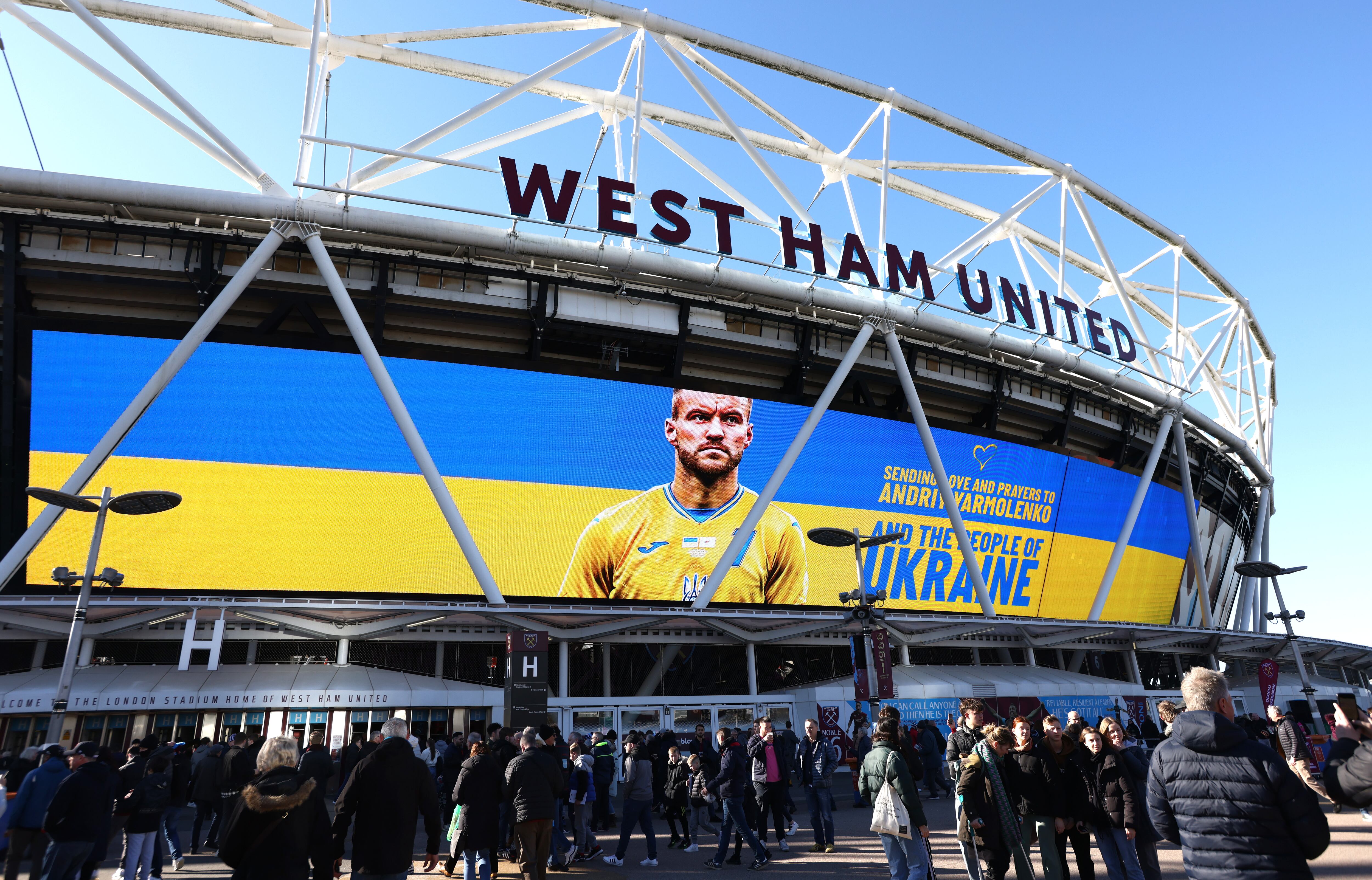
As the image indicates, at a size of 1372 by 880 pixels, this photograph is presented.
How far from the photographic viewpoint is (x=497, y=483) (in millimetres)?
22781

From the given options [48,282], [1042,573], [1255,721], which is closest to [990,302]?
[1042,573]

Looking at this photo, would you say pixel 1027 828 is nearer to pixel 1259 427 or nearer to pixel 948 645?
pixel 948 645

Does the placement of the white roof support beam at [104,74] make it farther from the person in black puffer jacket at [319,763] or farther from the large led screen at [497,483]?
the person in black puffer jacket at [319,763]

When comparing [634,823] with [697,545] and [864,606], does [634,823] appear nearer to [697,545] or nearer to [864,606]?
[864,606]

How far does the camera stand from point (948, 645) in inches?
1112

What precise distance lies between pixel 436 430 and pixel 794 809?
13.4 meters

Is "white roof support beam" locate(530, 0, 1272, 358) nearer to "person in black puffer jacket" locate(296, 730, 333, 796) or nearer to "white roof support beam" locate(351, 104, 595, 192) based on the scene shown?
"white roof support beam" locate(351, 104, 595, 192)

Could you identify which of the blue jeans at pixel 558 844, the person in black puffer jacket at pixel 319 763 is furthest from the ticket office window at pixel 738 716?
the person in black puffer jacket at pixel 319 763

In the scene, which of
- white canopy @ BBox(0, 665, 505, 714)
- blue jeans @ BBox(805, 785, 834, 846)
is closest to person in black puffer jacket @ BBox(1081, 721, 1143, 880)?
blue jeans @ BBox(805, 785, 834, 846)

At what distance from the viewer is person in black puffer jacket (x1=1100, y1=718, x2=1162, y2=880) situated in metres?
7.72

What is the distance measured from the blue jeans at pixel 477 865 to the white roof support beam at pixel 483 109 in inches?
677

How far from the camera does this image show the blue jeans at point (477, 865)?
28.2 feet

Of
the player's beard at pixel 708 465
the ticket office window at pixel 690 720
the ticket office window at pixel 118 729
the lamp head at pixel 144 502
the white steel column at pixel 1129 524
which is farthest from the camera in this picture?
the white steel column at pixel 1129 524

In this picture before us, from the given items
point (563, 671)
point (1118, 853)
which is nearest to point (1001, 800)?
point (1118, 853)
